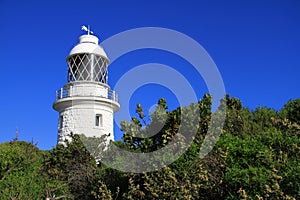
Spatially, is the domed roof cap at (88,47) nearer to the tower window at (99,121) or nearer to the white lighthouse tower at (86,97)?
the white lighthouse tower at (86,97)

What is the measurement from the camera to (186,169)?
921cm

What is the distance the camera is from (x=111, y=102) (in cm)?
2083

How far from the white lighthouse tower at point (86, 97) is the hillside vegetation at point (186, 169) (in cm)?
650

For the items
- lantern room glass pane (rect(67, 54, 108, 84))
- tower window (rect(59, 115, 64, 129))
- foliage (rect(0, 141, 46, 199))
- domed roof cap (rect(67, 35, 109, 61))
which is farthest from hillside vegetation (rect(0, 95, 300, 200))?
domed roof cap (rect(67, 35, 109, 61))

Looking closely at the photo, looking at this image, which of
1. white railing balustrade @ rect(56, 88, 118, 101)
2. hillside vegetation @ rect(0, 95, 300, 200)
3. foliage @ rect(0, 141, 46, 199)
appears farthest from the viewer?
white railing balustrade @ rect(56, 88, 118, 101)

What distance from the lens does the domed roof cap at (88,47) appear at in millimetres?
20859

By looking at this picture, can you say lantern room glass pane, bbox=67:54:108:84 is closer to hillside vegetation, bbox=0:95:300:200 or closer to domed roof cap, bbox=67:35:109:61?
domed roof cap, bbox=67:35:109:61

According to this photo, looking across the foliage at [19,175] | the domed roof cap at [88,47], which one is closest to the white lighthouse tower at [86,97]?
the domed roof cap at [88,47]

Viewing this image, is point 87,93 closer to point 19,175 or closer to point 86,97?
point 86,97

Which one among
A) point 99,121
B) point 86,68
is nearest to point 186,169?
point 99,121

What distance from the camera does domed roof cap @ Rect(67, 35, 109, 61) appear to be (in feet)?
68.4

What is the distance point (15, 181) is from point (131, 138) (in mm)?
3511

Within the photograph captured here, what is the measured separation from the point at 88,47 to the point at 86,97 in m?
2.77

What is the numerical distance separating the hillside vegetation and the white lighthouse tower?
650 cm
